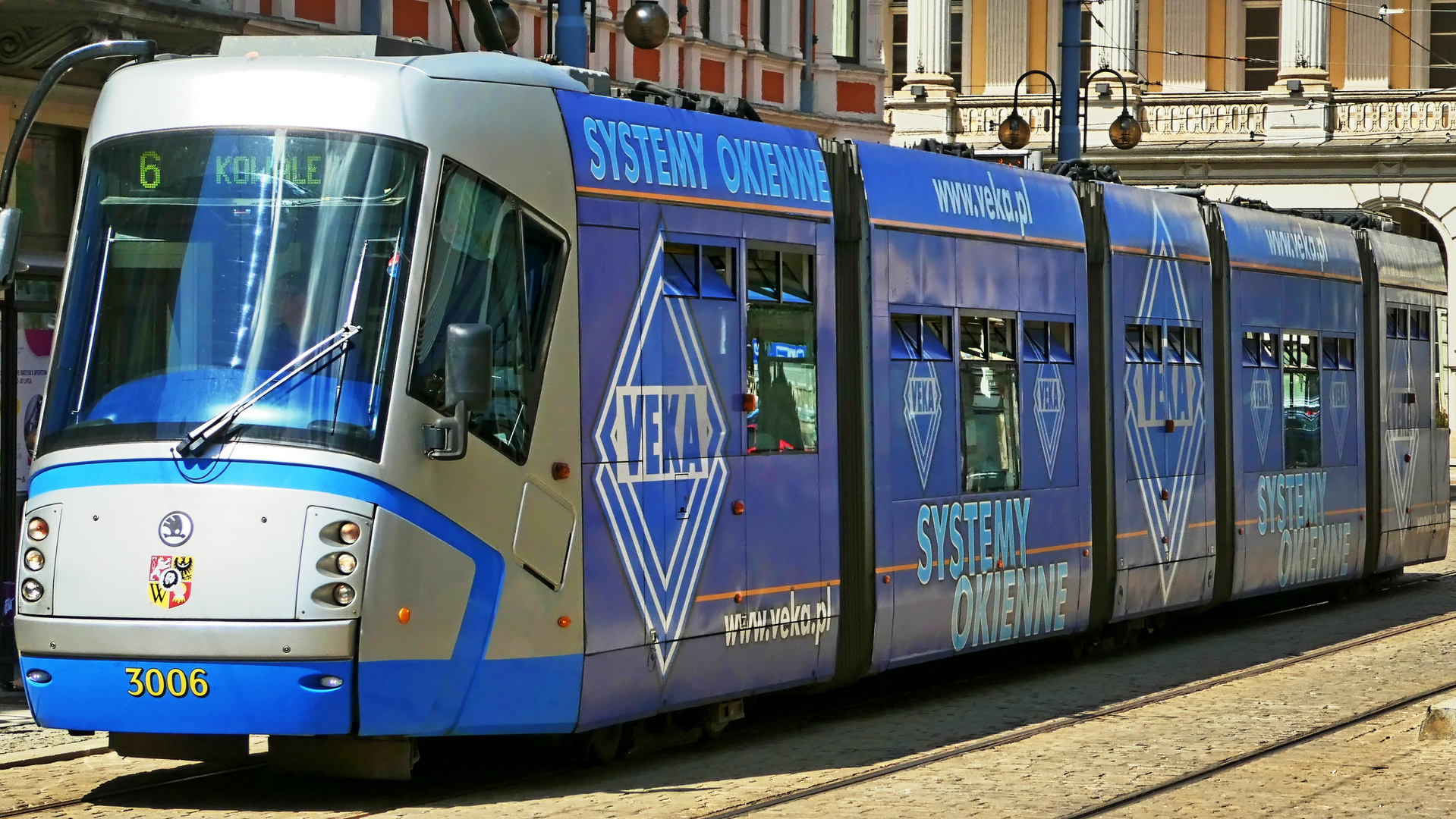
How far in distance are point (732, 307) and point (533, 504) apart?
5.91ft

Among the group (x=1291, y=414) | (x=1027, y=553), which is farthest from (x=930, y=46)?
(x=1027, y=553)

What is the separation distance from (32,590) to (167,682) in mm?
776

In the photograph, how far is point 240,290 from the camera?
28.8 feet

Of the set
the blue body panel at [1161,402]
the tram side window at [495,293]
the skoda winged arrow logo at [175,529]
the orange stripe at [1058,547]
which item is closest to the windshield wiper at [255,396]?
the skoda winged arrow logo at [175,529]

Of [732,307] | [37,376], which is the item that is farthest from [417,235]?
[37,376]

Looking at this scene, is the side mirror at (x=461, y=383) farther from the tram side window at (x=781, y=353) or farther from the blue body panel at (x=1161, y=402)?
the blue body panel at (x=1161, y=402)

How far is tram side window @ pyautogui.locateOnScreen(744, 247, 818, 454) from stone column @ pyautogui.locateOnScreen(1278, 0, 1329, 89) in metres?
39.8

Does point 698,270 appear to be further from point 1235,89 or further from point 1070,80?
point 1235,89

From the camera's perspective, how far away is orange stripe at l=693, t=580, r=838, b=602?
10367 millimetres

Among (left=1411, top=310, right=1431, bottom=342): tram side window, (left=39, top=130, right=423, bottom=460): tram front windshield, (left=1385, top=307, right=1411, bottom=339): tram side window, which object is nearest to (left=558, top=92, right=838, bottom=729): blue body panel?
(left=39, top=130, right=423, bottom=460): tram front windshield

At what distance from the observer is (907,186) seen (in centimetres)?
1226

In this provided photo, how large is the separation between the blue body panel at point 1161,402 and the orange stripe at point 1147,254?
1cm

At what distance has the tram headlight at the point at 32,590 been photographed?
8883 millimetres

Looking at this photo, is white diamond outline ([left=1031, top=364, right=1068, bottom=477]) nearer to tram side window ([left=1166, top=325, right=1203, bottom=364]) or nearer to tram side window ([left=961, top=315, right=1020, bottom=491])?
tram side window ([left=961, top=315, right=1020, bottom=491])
